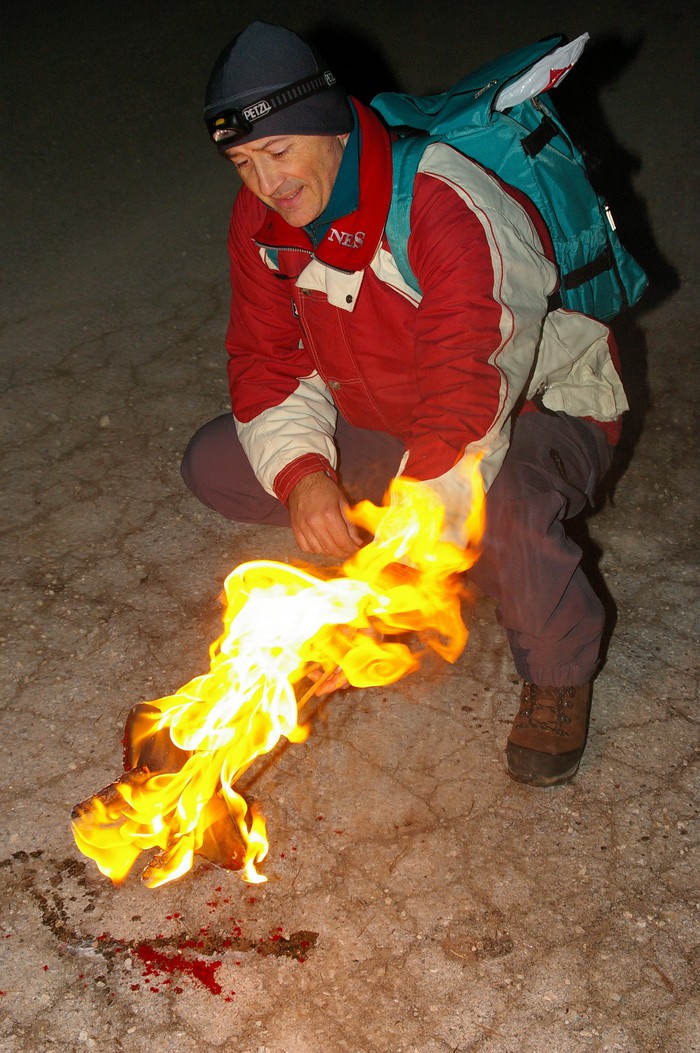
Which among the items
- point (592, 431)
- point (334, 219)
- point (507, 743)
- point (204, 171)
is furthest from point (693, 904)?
point (204, 171)

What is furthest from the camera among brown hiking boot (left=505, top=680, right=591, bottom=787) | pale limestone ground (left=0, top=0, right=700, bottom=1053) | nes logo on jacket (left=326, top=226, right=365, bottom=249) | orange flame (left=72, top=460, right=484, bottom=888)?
brown hiking boot (left=505, top=680, right=591, bottom=787)

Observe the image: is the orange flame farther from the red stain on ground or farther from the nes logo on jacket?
the nes logo on jacket

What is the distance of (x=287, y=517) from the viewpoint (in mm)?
3182

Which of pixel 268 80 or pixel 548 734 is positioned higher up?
pixel 268 80

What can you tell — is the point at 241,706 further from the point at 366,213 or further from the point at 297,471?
the point at 366,213

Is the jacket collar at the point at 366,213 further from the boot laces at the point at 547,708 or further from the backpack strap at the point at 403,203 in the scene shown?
the boot laces at the point at 547,708

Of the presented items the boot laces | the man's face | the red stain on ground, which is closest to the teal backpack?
the man's face

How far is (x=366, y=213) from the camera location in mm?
2377

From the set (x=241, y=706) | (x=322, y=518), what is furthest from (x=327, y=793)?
(x=322, y=518)

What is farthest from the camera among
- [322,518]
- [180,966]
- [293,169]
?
[322,518]

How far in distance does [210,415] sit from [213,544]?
0.90m

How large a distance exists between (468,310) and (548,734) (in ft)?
4.07

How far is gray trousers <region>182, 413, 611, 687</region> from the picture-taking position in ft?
8.06

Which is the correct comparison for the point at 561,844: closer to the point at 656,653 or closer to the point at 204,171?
the point at 656,653
